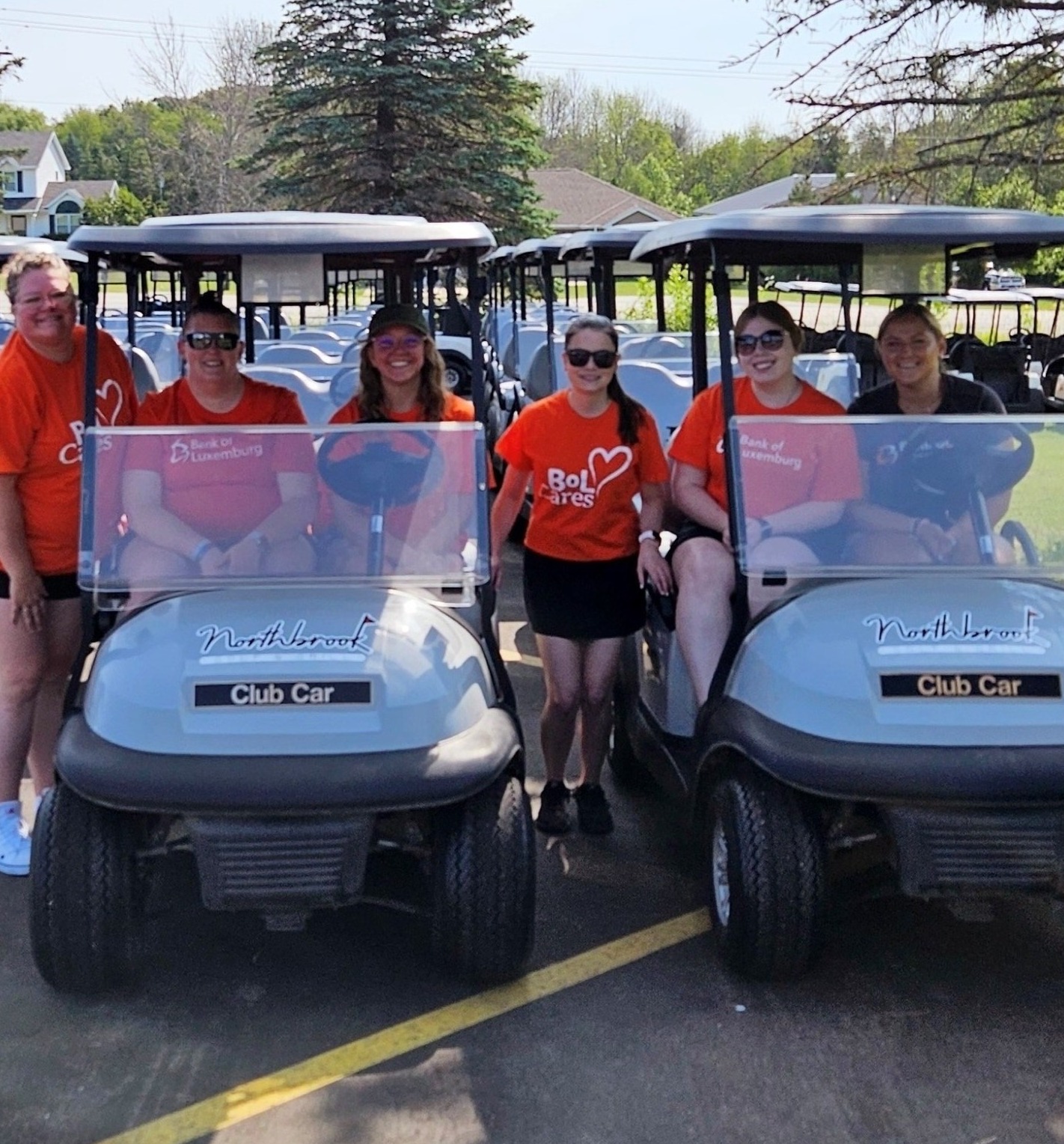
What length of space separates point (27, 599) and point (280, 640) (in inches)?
40.1

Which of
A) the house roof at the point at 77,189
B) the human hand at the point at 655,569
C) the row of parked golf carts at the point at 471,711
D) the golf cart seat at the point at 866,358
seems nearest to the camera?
the row of parked golf carts at the point at 471,711

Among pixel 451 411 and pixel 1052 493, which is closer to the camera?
pixel 1052 493

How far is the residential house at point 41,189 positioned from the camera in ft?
228

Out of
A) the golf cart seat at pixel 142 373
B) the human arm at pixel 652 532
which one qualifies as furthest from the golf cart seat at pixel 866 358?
the human arm at pixel 652 532

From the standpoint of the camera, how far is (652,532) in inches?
160

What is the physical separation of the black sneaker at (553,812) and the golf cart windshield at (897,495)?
45.6 inches

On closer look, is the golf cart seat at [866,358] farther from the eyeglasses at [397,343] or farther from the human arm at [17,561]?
the human arm at [17,561]

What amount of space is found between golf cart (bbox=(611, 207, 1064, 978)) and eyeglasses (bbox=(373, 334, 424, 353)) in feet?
2.15

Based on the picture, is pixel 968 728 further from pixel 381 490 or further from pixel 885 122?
pixel 885 122

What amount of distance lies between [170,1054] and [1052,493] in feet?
8.13

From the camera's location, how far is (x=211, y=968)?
3451mm

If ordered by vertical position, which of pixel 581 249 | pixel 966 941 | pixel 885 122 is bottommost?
pixel 966 941

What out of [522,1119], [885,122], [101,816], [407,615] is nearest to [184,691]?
[101,816]

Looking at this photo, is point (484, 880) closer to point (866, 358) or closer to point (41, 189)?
point (866, 358)
